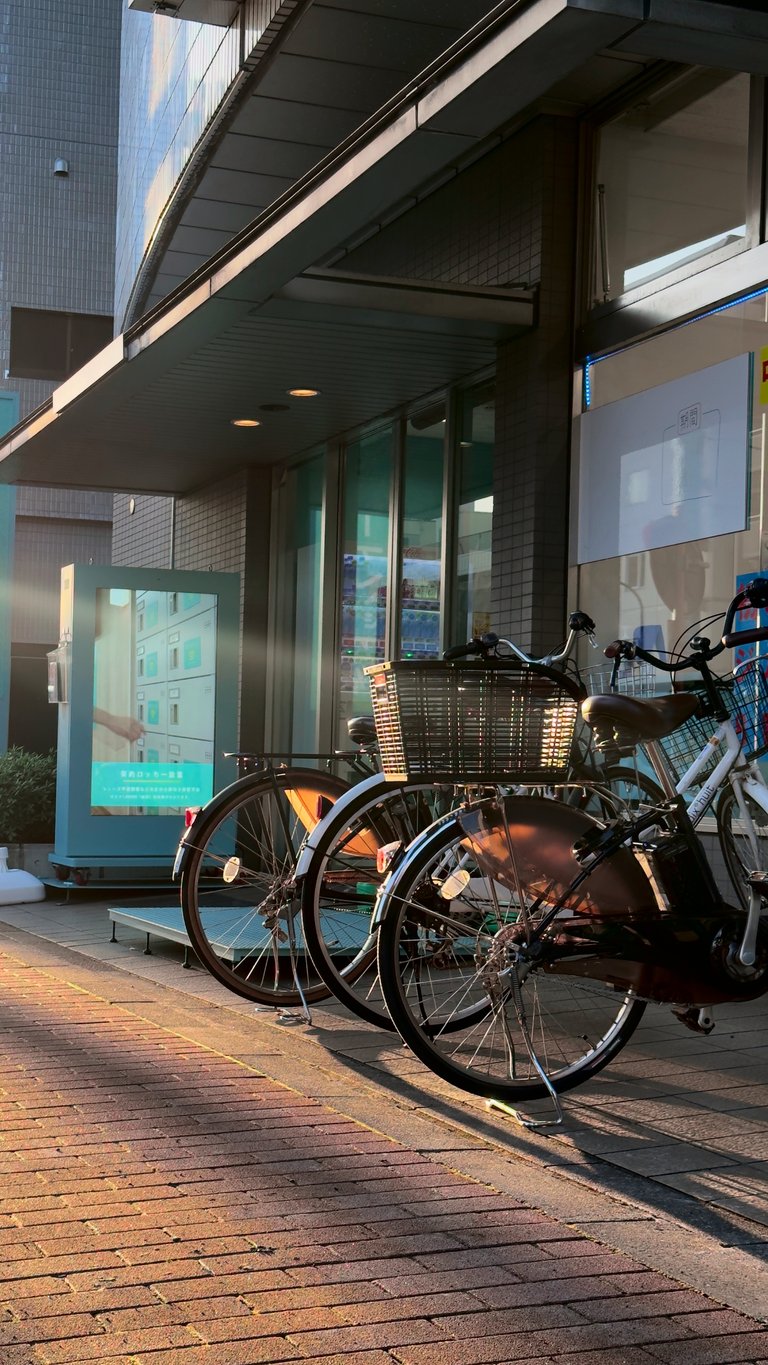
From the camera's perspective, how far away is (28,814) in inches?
456

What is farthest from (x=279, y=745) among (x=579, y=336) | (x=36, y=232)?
(x=36, y=232)

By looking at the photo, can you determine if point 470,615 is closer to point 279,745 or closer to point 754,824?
point 279,745

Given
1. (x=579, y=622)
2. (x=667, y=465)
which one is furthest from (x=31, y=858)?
(x=579, y=622)

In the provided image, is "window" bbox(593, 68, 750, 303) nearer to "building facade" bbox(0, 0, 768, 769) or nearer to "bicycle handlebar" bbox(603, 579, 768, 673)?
"building facade" bbox(0, 0, 768, 769)

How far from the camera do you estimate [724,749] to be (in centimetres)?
464

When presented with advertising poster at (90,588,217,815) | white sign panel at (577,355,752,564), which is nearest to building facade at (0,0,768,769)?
white sign panel at (577,355,752,564)

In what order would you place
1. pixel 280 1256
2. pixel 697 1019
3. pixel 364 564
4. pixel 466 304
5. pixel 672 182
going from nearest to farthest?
pixel 280 1256 → pixel 697 1019 → pixel 672 182 → pixel 466 304 → pixel 364 564

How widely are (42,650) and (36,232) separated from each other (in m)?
6.59

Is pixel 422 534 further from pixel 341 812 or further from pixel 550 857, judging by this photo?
pixel 550 857

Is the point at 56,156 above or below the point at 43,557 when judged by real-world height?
above

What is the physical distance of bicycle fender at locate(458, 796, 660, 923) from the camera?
4312mm

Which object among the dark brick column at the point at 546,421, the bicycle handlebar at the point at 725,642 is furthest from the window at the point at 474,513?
the bicycle handlebar at the point at 725,642

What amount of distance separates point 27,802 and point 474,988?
746cm

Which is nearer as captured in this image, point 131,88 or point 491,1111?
point 491,1111
